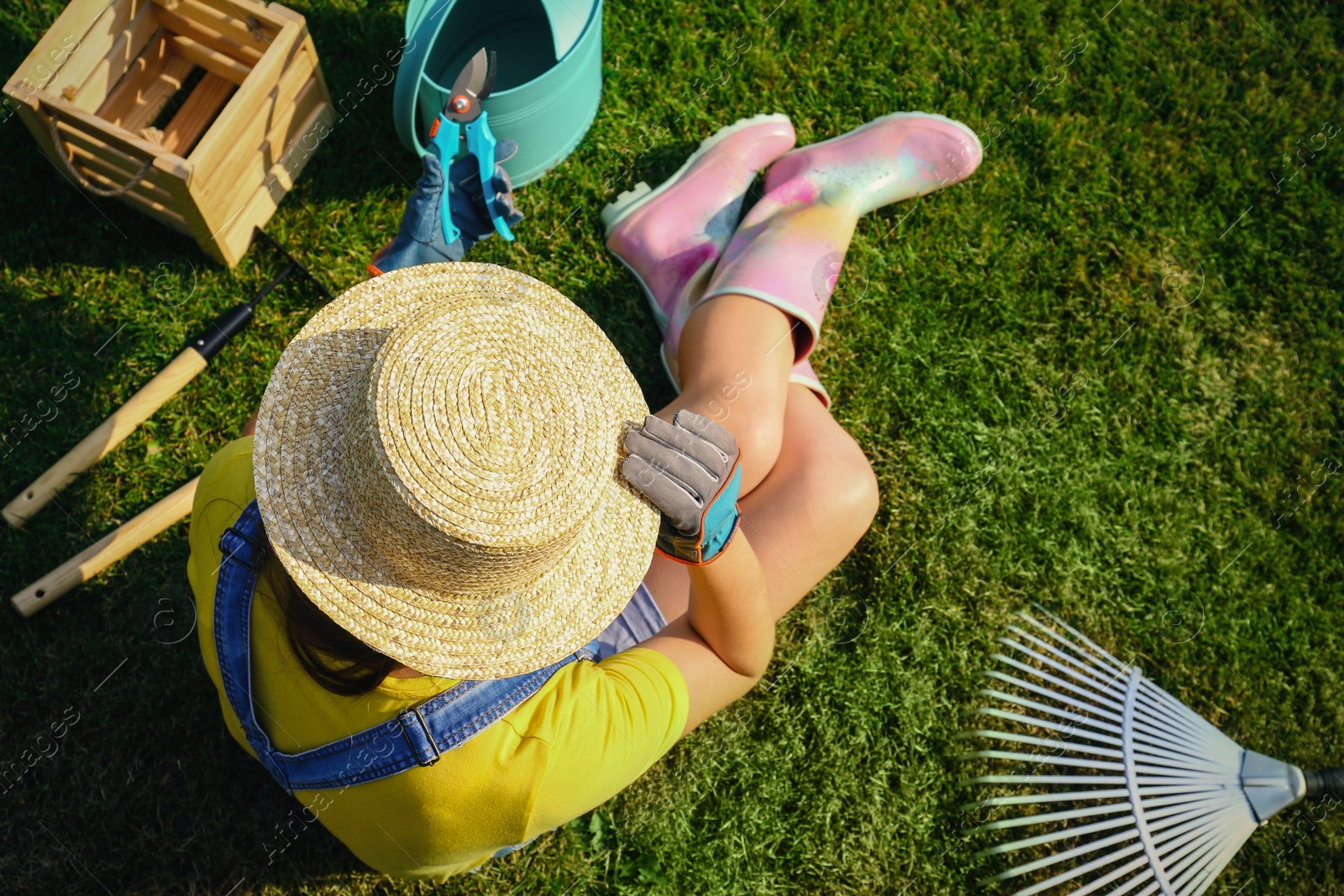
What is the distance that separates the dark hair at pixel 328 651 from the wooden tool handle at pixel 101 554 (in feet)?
4.81

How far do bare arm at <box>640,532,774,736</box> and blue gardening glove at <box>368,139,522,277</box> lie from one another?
4.15 ft

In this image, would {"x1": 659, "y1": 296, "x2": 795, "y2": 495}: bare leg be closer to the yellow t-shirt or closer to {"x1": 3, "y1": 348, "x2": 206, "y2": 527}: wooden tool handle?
the yellow t-shirt

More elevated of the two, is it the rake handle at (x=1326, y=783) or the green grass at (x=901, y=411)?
the green grass at (x=901, y=411)

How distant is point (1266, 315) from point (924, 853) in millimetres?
2598

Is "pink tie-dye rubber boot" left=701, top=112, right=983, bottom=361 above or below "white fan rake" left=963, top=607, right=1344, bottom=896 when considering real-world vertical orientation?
above

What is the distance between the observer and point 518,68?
3.58m

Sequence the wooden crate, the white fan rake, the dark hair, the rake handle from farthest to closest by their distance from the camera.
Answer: the rake handle → the white fan rake → the wooden crate → the dark hair

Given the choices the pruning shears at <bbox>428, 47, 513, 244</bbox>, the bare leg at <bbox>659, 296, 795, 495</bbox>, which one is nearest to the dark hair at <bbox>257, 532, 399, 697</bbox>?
the bare leg at <bbox>659, 296, 795, 495</bbox>

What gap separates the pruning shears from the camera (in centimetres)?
285

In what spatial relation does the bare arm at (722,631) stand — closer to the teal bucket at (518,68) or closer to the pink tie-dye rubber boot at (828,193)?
the pink tie-dye rubber boot at (828,193)

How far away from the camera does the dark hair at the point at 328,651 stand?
182cm

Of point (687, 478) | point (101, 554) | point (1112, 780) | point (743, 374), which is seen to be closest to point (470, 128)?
point (743, 374)

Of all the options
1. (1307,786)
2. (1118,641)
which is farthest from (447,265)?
(1307,786)

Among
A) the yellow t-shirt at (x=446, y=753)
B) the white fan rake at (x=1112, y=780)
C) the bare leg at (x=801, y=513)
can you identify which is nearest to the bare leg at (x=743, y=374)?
the bare leg at (x=801, y=513)
